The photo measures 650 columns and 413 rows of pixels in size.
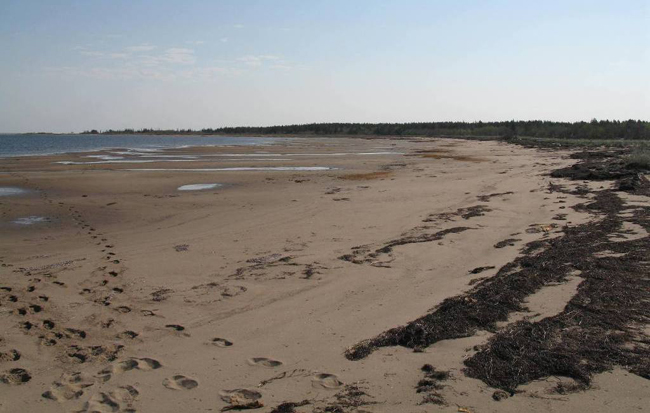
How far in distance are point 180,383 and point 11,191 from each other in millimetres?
15095

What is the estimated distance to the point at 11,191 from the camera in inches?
628

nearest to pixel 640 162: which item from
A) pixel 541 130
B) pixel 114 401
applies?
pixel 114 401

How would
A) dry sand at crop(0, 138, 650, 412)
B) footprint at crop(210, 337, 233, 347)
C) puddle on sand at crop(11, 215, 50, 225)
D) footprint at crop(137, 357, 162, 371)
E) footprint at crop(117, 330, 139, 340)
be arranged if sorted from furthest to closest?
puddle on sand at crop(11, 215, 50, 225) → footprint at crop(117, 330, 139, 340) → footprint at crop(210, 337, 233, 347) → footprint at crop(137, 357, 162, 371) → dry sand at crop(0, 138, 650, 412)

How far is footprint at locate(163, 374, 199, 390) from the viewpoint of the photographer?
3.74 metres

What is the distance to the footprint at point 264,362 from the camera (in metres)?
4.07

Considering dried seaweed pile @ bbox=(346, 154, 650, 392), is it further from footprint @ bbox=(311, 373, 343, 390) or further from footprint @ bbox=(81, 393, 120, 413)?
footprint @ bbox=(81, 393, 120, 413)

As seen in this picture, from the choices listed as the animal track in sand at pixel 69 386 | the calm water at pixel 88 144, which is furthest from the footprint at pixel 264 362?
the calm water at pixel 88 144

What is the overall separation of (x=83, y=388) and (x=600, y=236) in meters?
7.40

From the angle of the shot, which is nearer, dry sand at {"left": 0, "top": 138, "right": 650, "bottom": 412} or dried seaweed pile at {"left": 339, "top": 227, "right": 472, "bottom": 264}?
dry sand at {"left": 0, "top": 138, "right": 650, "bottom": 412}

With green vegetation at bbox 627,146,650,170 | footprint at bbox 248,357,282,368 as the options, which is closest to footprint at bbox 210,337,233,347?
footprint at bbox 248,357,282,368

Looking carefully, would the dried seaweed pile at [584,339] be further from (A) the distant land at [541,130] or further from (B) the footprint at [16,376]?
(A) the distant land at [541,130]

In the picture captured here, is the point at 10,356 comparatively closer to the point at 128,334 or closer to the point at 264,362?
the point at 128,334

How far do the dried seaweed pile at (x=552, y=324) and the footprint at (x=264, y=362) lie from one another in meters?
0.63

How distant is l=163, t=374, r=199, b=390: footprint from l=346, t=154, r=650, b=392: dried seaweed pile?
1.29 meters
